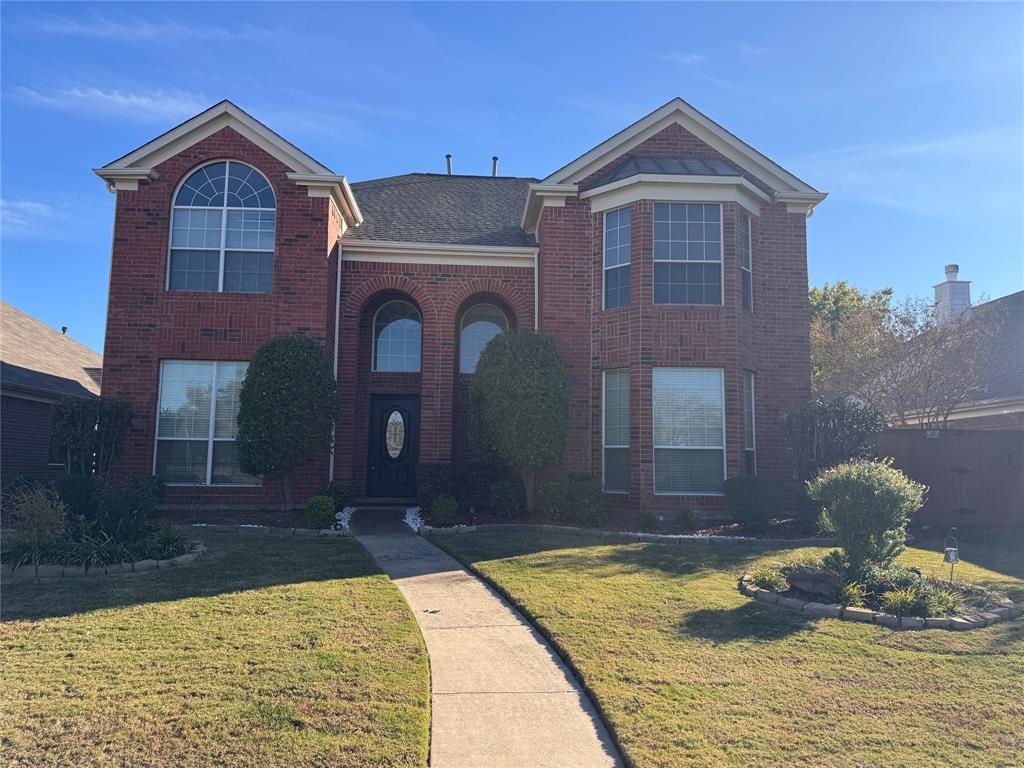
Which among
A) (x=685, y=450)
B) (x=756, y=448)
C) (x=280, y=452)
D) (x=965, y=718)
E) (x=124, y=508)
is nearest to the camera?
(x=965, y=718)

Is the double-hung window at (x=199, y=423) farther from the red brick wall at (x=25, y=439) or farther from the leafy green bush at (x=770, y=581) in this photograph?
the leafy green bush at (x=770, y=581)

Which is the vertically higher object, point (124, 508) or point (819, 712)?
point (124, 508)

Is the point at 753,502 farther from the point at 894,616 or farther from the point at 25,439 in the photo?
the point at 25,439

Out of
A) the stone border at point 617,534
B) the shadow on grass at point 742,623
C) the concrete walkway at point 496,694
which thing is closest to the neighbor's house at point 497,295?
the stone border at point 617,534

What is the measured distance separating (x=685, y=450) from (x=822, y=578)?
5.90 metres

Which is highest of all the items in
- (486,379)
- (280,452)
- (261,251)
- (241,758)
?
(261,251)

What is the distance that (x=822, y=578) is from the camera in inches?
296

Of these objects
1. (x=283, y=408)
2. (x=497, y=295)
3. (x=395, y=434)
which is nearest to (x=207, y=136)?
(x=283, y=408)

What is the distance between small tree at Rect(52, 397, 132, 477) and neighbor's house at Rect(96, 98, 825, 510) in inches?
27.6

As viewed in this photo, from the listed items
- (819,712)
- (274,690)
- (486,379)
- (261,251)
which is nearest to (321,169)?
(261,251)

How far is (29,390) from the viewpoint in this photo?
1683 cm

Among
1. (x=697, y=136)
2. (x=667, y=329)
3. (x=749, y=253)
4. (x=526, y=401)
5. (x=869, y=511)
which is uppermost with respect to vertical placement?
(x=697, y=136)

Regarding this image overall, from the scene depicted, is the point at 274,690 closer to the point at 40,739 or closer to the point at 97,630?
the point at 40,739

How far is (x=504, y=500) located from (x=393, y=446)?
404 centimetres
